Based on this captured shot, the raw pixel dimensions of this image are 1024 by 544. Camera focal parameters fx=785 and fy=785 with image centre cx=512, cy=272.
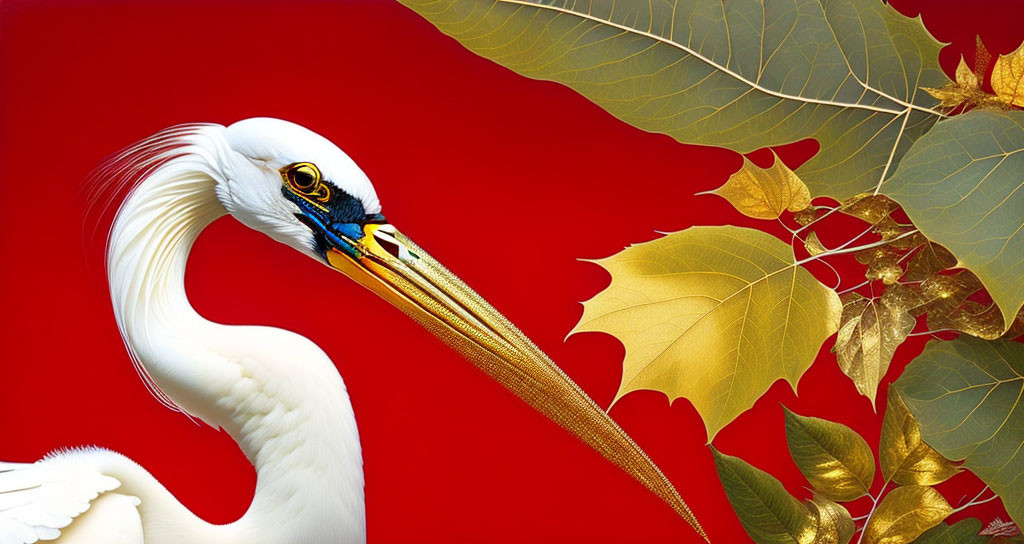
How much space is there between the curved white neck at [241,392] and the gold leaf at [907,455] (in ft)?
1.29

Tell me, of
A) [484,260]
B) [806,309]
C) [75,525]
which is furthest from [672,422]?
[806,309]

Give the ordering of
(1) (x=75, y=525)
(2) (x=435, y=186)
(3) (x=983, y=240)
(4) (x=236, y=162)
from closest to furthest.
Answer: (3) (x=983, y=240)
(1) (x=75, y=525)
(4) (x=236, y=162)
(2) (x=435, y=186)

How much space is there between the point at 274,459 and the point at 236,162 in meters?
0.22

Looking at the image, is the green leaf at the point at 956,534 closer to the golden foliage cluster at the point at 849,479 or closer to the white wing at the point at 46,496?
the golden foliage cluster at the point at 849,479

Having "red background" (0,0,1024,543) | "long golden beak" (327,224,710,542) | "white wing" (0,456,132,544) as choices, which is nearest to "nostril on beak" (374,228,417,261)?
"long golden beak" (327,224,710,542)

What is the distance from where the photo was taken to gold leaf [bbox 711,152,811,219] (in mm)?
228

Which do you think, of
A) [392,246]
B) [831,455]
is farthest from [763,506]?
[392,246]

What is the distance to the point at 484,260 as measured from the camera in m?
1.39

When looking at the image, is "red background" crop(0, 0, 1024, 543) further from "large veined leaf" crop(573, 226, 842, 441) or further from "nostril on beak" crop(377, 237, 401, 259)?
"large veined leaf" crop(573, 226, 842, 441)

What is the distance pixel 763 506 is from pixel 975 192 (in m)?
0.11

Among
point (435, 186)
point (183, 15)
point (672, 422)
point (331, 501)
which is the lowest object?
point (672, 422)

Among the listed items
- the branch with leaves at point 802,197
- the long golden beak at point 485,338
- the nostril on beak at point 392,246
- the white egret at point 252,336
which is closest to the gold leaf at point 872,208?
the branch with leaves at point 802,197

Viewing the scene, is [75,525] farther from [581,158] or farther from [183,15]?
[183,15]

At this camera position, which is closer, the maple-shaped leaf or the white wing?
the maple-shaped leaf
